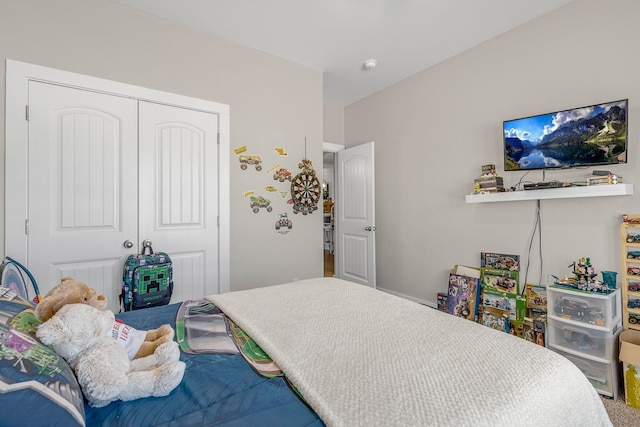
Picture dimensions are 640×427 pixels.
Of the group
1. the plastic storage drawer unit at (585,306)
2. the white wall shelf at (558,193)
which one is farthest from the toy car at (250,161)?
the plastic storage drawer unit at (585,306)

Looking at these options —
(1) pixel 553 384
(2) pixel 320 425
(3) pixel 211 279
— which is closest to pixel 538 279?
(1) pixel 553 384

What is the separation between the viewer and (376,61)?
3.22 meters

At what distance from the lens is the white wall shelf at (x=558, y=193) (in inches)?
78.1

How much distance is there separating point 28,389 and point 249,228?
239cm

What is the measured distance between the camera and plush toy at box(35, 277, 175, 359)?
2.98ft

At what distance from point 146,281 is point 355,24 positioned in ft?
9.15

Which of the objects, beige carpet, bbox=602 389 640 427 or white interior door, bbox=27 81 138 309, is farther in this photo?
white interior door, bbox=27 81 138 309

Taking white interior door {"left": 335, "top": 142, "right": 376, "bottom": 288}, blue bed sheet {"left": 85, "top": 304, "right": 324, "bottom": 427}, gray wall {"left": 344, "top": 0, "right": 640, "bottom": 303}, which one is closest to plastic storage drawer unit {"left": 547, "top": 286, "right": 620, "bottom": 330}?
gray wall {"left": 344, "top": 0, "right": 640, "bottom": 303}

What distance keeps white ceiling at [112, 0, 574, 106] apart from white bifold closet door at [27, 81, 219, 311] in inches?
32.5

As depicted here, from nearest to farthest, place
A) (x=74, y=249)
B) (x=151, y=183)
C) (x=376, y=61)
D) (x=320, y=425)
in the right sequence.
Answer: (x=320, y=425), (x=74, y=249), (x=151, y=183), (x=376, y=61)

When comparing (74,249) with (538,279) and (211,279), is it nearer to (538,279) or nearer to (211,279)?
(211,279)

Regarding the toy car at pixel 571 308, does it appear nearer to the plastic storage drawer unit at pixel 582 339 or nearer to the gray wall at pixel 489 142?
the plastic storage drawer unit at pixel 582 339

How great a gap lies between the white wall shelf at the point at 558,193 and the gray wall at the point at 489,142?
0.16 m

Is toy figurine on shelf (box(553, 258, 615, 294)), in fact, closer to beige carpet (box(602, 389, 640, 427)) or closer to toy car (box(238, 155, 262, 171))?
beige carpet (box(602, 389, 640, 427))
